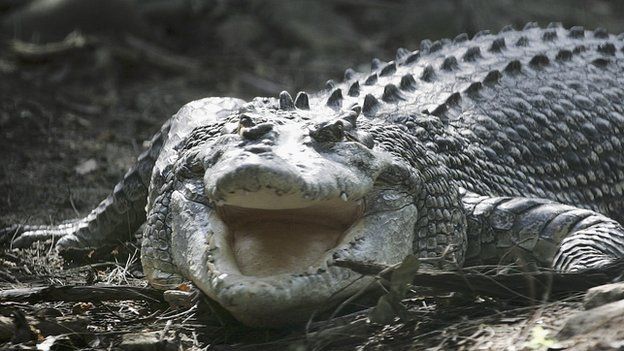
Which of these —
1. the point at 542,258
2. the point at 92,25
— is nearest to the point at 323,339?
the point at 542,258

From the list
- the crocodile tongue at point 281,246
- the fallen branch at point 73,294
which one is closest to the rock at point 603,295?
the crocodile tongue at point 281,246

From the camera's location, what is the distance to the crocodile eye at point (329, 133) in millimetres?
3824

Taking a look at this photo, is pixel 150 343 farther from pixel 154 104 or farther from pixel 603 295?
pixel 154 104

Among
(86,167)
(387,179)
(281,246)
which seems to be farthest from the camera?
(86,167)

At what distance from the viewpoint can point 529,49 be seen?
5855 millimetres

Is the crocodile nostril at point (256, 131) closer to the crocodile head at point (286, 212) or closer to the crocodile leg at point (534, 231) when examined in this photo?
the crocodile head at point (286, 212)

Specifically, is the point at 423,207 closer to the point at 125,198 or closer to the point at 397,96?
the point at 397,96

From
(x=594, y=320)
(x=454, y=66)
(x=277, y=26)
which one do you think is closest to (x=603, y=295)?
(x=594, y=320)

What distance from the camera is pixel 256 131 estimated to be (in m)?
3.72

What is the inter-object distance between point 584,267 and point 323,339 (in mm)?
1142

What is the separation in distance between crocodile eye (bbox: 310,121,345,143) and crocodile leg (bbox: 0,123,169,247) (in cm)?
157

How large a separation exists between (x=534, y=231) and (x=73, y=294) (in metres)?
1.90

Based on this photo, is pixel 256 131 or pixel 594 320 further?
pixel 256 131

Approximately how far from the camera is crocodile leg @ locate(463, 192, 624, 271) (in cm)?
420
